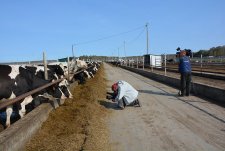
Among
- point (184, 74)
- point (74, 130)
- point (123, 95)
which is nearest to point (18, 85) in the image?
point (123, 95)

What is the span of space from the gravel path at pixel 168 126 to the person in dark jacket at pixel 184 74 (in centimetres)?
173

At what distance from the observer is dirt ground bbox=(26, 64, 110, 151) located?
289 inches

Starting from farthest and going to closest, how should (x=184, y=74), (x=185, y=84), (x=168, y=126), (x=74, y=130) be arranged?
(x=184, y=74)
(x=185, y=84)
(x=168, y=126)
(x=74, y=130)

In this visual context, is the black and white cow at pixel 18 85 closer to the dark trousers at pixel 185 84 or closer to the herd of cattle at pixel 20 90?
the herd of cattle at pixel 20 90

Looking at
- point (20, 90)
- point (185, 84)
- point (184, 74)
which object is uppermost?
point (184, 74)

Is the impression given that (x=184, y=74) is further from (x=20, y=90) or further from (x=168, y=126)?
(x=20, y=90)

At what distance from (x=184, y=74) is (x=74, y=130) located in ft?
28.3

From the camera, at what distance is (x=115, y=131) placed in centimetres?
912

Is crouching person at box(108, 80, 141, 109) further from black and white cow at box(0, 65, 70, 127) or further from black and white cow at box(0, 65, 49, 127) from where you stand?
black and white cow at box(0, 65, 49, 127)

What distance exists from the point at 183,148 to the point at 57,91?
715 centimetres

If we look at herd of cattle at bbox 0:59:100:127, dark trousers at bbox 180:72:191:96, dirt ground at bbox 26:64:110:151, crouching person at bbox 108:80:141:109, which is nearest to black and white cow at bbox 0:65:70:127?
herd of cattle at bbox 0:59:100:127

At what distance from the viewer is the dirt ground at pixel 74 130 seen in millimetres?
7332

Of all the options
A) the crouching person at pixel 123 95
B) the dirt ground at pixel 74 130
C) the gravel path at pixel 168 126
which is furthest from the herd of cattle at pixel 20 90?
the crouching person at pixel 123 95

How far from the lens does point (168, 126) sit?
31.3ft
